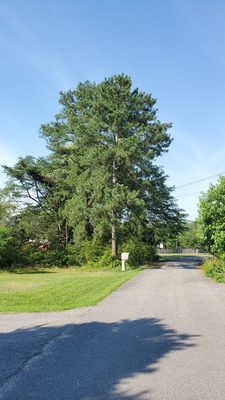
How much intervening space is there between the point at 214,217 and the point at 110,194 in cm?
1258

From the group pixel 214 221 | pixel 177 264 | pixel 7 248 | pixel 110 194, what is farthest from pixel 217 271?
pixel 177 264

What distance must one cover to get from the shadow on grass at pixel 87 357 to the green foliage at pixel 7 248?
74.9 ft

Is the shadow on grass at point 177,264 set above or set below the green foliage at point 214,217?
below

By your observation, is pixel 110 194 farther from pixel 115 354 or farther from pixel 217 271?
pixel 115 354

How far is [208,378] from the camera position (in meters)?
5.59

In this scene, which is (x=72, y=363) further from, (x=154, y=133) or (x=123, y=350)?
(x=154, y=133)

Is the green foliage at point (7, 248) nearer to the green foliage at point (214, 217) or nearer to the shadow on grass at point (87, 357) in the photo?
the green foliage at point (214, 217)

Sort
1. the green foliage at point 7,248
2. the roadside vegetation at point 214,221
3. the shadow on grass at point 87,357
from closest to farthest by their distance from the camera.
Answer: the shadow on grass at point 87,357
the roadside vegetation at point 214,221
the green foliage at point 7,248

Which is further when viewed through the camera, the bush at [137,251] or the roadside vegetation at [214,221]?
the bush at [137,251]

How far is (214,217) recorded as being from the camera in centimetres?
2283

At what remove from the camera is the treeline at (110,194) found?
1346 inches

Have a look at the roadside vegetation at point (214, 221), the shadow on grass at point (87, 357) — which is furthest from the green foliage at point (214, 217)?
the shadow on grass at point (87, 357)

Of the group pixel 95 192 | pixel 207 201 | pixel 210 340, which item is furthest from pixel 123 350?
pixel 95 192

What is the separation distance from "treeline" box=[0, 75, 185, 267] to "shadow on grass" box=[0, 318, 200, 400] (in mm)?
23541
